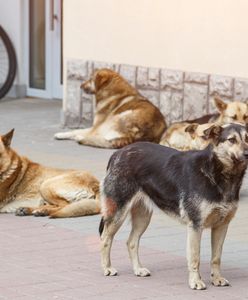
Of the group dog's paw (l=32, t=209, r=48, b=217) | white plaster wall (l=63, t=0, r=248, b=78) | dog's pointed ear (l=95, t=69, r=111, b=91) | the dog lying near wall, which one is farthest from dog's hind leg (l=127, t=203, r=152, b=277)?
dog's pointed ear (l=95, t=69, r=111, b=91)

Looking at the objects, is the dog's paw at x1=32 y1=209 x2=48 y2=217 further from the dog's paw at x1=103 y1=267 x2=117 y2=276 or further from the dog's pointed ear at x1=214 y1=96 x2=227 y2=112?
the dog's pointed ear at x1=214 y1=96 x2=227 y2=112

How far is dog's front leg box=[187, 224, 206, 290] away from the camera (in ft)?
26.2

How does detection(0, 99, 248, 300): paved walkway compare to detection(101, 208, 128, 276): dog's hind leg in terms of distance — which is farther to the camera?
detection(101, 208, 128, 276): dog's hind leg

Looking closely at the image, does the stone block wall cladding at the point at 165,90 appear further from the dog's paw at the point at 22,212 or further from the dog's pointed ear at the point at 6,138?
the dog's paw at the point at 22,212

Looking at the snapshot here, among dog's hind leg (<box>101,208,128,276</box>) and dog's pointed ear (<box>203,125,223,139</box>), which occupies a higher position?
dog's pointed ear (<box>203,125,223,139</box>)

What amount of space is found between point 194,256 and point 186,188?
19.0 inches

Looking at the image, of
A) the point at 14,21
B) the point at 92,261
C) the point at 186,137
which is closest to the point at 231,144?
the point at 92,261

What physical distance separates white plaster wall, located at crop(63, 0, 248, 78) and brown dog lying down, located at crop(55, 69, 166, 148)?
28.1 inches

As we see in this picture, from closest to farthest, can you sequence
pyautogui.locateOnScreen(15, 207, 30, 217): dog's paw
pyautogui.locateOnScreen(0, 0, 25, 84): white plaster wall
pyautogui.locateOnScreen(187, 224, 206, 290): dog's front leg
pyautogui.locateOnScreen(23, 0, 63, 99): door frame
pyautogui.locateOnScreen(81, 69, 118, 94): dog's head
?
pyautogui.locateOnScreen(187, 224, 206, 290): dog's front leg < pyautogui.locateOnScreen(15, 207, 30, 217): dog's paw < pyautogui.locateOnScreen(81, 69, 118, 94): dog's head < pyautogui.locateOnScreen(23, 0, 63, 99): door frame < pyautogui.locateOnScreen(0, 0, 25, 84): white plaster wall

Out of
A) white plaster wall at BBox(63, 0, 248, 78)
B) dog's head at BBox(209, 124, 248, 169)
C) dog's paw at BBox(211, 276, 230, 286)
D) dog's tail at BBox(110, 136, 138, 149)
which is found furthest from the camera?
dog's tail at BBox(110, 136, 138, 149)

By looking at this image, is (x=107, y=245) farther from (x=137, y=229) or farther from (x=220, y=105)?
(x=220, y=105)

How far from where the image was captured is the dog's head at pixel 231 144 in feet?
25.8

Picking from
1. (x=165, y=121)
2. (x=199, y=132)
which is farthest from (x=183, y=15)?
(x=199, y=132)

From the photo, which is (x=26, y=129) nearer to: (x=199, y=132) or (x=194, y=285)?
(x=199, y=132)
